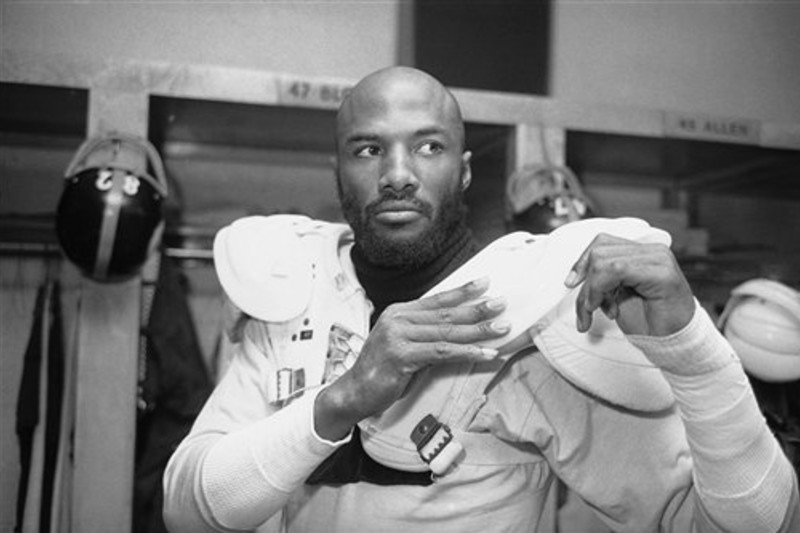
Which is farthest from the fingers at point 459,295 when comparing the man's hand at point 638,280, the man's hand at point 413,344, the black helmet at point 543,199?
the black helmet at point 543,199

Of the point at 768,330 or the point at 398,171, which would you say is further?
the point at 768,330

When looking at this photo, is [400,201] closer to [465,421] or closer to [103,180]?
[465,421]

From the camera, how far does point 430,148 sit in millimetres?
1217

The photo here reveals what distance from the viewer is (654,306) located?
34.4 inches

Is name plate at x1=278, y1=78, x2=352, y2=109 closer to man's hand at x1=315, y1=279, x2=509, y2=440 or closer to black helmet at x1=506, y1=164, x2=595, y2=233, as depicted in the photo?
black helmet at x1=506, y1=164, x2=595, y2=233

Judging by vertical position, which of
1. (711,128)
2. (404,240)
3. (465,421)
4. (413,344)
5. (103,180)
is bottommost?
(465,421)

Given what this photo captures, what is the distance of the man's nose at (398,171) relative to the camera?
1.15 meters

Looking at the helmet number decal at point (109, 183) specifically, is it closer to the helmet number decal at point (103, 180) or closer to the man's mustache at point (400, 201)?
the helmet number decal at point (103, 180)

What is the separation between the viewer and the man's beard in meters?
1.18

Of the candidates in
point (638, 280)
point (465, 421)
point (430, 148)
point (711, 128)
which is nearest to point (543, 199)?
point (711, 128)

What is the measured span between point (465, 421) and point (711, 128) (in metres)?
1.40

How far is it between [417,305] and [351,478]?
1.09 ft

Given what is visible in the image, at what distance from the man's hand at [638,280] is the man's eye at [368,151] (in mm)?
431

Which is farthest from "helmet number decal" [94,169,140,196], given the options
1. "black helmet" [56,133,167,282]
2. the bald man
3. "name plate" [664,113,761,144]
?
"name plate" [664,113,761,144]
